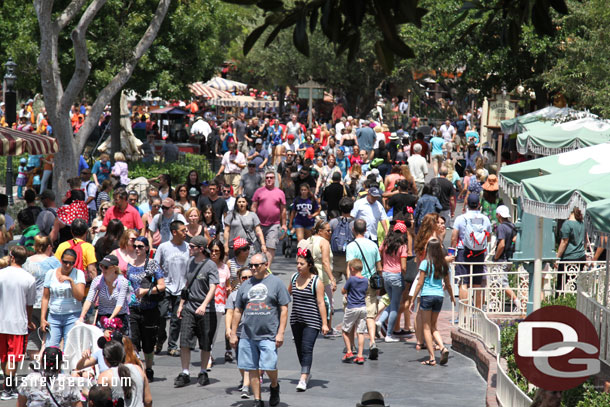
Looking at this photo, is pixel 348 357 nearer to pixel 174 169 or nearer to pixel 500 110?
pixel 174 169

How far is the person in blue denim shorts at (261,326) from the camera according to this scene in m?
9.74

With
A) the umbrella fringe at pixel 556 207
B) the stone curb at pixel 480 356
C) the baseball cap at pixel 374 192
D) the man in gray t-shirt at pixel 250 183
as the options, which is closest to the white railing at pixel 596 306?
the umbrella fringe at pixel 556 207

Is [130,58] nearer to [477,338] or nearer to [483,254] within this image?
[483,254]

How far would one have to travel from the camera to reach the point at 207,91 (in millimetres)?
49812

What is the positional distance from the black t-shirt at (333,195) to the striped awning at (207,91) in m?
30.1

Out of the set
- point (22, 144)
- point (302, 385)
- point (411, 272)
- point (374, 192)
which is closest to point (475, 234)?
point (411, 272)

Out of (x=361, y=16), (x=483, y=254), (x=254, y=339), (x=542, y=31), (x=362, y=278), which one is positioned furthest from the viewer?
(x=483, y=254)

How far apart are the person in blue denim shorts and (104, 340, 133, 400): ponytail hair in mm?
1899

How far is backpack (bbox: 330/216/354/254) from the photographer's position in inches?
545

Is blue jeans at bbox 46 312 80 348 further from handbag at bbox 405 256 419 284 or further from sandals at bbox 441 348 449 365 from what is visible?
handbag at bbox 405 256 419 284

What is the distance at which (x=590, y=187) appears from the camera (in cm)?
1006

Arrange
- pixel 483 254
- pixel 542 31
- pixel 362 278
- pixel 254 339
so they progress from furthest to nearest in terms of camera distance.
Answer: pixel 483 254, pixel 362 278, pixel 254 339, pixel 542 31

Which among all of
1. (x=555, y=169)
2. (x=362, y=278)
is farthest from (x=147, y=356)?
(x=555, y=169)

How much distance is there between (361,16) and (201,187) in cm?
1253
